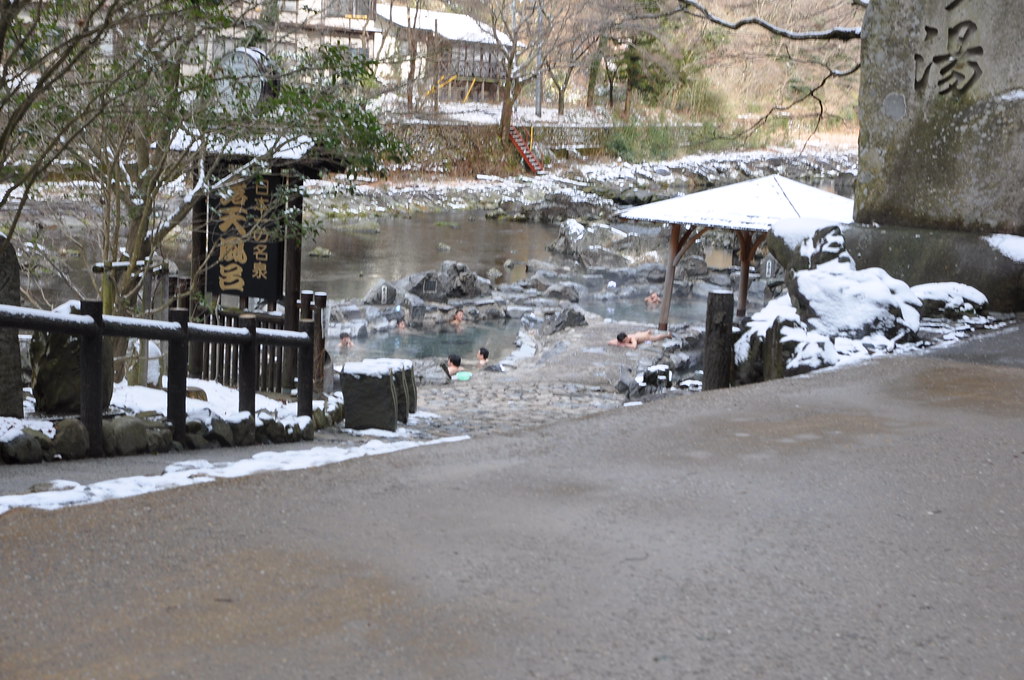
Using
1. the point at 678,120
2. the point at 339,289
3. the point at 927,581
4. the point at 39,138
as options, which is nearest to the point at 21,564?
the point at 927,581

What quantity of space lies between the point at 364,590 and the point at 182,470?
2.01 metres

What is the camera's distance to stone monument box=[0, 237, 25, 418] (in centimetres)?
531

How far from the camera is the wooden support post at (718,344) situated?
27.6 feet

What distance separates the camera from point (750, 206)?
16547 mm

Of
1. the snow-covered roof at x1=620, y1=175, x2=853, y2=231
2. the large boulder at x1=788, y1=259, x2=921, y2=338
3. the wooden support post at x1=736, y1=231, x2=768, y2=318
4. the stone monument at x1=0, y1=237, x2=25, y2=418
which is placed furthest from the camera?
the wooden support post at x1=736, y1=231, x2=768, y2=318

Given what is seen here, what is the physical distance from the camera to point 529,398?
11555mm

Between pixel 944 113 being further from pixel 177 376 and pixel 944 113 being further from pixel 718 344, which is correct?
pixel 177 376

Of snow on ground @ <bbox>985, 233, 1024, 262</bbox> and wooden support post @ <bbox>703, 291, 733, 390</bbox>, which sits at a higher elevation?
snow on ground @ <bbox>985, 233, 1024, 262</bbox>

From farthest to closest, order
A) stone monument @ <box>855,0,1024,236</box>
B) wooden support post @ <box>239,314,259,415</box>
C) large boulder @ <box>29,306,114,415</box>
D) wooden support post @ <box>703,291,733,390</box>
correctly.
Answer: stone monument @ <box>855,0,1024,236</box>
wooden support post @ <box>703,291,733,390</box>
wooden support post @ <box>239,314,259,415</box>
large boulder @ <box>29,306,114,415</box>

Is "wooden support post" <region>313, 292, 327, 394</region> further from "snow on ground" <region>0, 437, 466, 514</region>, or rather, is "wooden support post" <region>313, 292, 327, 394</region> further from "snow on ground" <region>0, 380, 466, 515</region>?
"snow on ground" <region>0, 437, 466, 514</region>

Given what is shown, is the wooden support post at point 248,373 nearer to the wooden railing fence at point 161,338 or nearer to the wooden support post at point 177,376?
the wooden railing fence at point 161,338

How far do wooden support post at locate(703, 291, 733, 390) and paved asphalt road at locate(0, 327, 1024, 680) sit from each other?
3.44 m

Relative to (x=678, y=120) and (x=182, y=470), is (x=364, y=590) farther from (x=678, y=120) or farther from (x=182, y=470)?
(x=678, y=120)

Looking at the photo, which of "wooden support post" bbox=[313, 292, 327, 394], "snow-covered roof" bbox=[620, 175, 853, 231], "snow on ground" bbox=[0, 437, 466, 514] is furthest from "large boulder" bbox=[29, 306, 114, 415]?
"snow-covered roof" bbox=[620, 175, 853, 231]
